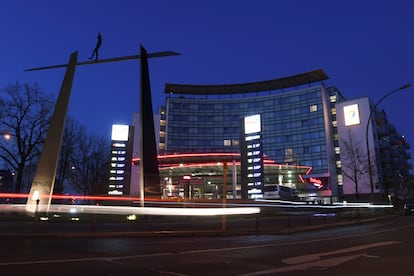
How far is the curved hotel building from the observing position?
261ft

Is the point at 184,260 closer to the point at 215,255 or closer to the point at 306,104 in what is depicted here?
the point at 215,255

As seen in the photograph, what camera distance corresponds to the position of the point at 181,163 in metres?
70.8

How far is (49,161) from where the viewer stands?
924 inches

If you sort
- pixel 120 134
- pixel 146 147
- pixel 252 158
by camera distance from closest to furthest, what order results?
pixel 146 147 < pixel 252 158 < pixel 120 134

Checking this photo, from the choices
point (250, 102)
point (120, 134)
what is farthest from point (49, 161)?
point (250, 102)

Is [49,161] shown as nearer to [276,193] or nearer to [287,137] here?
[276,193]

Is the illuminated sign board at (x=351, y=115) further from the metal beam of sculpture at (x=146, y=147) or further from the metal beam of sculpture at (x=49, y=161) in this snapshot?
the metal beam of sculpture at (x=49, y=161)

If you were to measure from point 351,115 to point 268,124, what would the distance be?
2387 cm

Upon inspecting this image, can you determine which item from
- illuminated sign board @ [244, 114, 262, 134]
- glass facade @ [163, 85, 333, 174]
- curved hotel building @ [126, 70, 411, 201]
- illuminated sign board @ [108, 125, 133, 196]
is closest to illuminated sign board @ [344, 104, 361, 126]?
curved hotel building @ [126, 70, 411, 201]

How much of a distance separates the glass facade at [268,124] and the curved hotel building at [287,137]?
0.87 ft

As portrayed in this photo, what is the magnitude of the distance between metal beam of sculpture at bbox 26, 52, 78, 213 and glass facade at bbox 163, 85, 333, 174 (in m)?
69.2

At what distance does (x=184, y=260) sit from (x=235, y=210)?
13.3m

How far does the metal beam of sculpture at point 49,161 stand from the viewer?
22.5 m

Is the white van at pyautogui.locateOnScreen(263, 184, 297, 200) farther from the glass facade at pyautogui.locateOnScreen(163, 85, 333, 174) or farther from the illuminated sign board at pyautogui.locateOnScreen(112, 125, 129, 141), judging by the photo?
the glass facade at pyautogui.locateOnScreen(163, 85, 333, 174)
